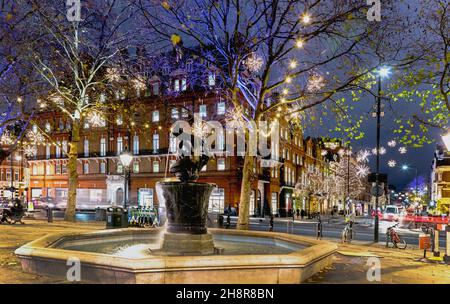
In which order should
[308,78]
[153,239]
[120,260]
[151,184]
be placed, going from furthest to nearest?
[151,184] < [308,78] < [153,239] < [120,260]

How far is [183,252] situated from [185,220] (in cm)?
81

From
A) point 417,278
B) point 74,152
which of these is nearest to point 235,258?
point 417,278

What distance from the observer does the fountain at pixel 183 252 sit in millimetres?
8000

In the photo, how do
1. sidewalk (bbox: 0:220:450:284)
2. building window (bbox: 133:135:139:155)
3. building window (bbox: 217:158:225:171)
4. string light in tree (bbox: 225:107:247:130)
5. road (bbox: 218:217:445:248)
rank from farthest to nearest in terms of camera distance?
building window (bbox: 133:135:139:155), building window (bbox: 217:158:225:171), road (bbox: 218:217:445:248), string light in tree (bbox: 225:107:247:130), sidewalk (bbox: 0:220:450:284)

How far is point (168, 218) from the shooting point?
11.4m

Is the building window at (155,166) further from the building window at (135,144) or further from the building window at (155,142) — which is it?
the building window at (135,144)

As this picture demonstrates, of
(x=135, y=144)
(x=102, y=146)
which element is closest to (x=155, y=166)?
(x=135, y=144)

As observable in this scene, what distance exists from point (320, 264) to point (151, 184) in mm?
50055

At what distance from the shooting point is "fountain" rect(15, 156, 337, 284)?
800 cm

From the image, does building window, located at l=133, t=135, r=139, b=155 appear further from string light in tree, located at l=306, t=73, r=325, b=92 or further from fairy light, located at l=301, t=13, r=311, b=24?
fairy light, located at l=301, t=13, r=311, b=24

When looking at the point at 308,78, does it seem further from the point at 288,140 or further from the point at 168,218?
the point at 288,140

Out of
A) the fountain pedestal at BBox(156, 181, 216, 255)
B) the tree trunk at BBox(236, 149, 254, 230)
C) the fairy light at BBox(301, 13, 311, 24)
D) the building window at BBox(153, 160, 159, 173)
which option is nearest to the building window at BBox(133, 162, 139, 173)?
the building window at BBox(153, 160, 159, 173)

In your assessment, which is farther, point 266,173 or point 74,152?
point 266,173

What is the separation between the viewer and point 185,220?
11.2 meters
